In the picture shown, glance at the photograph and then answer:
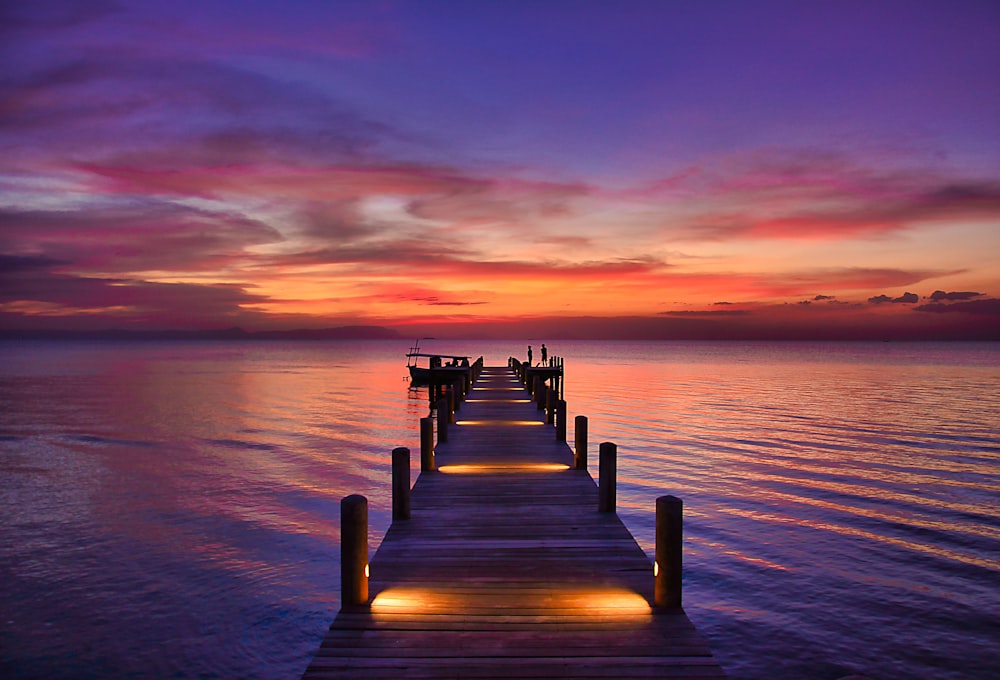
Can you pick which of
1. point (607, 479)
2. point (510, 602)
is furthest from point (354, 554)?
point (607, 479)

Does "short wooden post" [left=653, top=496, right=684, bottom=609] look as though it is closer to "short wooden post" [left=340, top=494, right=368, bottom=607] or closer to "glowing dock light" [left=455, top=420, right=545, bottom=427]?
"short wooden post" [left=340, top=494, right=368, bottom=607]

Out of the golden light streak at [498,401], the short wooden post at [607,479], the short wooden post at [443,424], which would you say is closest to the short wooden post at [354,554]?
the short wooden post at [607,479]

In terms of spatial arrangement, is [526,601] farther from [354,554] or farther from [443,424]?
[443,424]

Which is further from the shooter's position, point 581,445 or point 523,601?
point 581,445

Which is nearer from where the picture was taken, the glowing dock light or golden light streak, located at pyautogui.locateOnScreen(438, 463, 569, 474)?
golden light streak, located at pyautogui.locateOnScreen(438, 463, 569, 474)

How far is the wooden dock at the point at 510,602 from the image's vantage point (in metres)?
5.38

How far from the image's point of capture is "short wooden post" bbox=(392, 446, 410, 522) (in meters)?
9.60

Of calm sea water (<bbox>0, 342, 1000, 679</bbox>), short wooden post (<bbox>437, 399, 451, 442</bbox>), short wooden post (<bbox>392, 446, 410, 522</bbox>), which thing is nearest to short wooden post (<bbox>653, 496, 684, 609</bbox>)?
calm sea water (<bbox>0, 342, 1000, 679</bbox>)

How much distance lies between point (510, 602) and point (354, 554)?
169cm

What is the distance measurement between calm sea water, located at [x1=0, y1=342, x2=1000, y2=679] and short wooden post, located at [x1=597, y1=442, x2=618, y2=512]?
7.76 ft

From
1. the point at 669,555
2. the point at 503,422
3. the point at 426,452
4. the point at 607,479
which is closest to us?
the point at 669,555

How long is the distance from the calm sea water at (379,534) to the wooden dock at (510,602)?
2.67 meters

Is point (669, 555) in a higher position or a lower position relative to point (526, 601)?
higher

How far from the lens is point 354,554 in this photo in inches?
257
